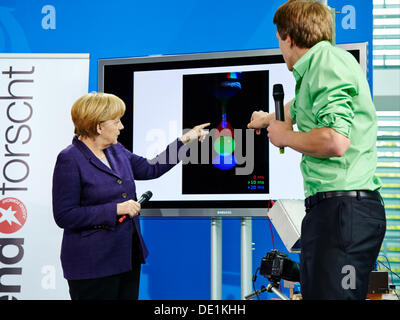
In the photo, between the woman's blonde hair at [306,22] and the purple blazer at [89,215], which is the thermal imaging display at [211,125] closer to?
the purple blazer at [89,215]

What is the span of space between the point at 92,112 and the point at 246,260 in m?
1.34

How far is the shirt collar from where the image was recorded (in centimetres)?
155

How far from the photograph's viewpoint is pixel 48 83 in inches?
146

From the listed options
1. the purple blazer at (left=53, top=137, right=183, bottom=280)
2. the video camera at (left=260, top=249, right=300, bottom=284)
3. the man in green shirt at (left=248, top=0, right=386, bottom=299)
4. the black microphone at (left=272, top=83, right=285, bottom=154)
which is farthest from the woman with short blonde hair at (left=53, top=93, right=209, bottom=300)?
the man in green shirt at (left=248, top=0, right=386, bottom=299)

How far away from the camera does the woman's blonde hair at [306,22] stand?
1.59 m

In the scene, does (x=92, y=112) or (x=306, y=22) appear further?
(x=92, y=112)

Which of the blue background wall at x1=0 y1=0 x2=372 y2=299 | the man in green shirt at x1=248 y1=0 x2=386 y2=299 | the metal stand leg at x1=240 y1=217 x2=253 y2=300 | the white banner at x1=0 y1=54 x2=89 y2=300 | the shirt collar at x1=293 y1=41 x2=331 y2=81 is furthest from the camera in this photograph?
the blue background wall at x1=0 y1=0 x2=372 y2=299

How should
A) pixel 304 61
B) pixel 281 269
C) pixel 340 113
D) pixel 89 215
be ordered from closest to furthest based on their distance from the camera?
1. pixel 340 113
2. pixel 304 61
3. pixel 89 215
4. pixel 281 269

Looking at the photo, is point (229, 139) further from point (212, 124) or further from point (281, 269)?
point (281, 269)

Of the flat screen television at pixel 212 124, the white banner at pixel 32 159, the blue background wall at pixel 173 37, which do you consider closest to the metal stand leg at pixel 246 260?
the flat screen television at pixel 212 124

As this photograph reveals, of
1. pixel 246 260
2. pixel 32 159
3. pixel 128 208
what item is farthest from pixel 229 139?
pixel 32 159

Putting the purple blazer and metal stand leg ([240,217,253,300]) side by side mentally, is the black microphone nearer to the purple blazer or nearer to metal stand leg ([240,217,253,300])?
the purple blazer

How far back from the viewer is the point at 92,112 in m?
2.50
